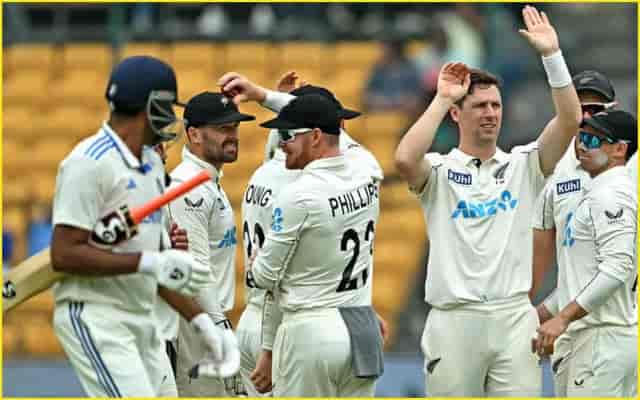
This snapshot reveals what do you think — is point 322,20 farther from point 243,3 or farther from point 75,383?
point 75,383

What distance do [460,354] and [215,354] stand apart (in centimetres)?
181

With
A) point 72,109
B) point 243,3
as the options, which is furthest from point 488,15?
point 72,109

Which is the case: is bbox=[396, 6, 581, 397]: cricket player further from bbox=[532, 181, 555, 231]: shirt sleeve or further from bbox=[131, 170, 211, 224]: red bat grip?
bbox=[131, 170, 211, 224]: red bat grip

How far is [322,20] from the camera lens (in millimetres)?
17891

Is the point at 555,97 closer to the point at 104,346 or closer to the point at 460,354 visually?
the point at 460,354

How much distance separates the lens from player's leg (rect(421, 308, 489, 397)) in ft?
26.8

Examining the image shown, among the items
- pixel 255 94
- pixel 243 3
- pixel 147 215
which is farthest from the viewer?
pixel 243 3

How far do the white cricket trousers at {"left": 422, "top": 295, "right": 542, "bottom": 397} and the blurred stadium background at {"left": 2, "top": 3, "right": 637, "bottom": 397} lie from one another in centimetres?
655

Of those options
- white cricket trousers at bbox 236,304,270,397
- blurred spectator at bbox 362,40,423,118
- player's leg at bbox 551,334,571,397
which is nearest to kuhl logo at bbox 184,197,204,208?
white cricket trousers at bbox 236,304,270,397

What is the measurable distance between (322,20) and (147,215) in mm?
11511

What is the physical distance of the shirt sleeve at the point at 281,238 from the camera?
25.3ft

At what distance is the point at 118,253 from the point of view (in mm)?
6520

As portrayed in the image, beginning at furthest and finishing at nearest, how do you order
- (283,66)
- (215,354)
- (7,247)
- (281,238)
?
(283,66) → (7,247) → (281,238) → (215,354)

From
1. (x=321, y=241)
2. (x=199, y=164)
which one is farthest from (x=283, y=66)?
(x=321, y=241)
